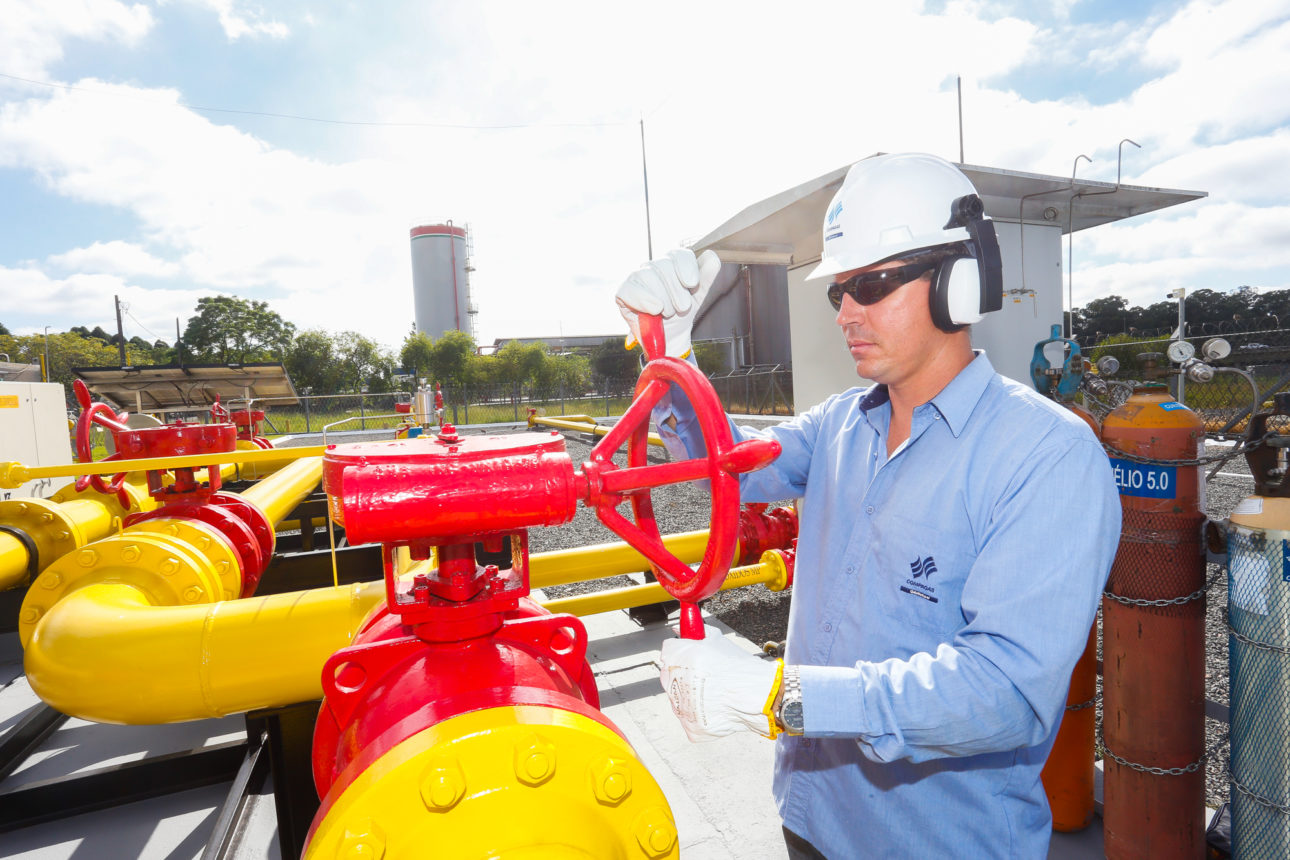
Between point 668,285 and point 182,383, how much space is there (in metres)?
8.10

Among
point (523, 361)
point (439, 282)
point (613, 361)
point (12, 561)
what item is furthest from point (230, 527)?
point (439, 282)

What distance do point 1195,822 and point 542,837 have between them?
6.88 ft

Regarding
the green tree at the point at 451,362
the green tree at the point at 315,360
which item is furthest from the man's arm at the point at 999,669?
the green tree at the point at 315,360

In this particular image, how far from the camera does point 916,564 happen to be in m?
1.17

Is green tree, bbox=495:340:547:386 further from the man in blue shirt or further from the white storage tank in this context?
the man in blue shirt

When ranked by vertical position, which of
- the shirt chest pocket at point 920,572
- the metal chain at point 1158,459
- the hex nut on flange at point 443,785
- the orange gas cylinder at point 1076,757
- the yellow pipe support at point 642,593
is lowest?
the orange gas cylinder at point 1076,757

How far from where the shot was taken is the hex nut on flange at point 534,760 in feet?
2.62

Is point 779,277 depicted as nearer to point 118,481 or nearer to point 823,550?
point 118,481

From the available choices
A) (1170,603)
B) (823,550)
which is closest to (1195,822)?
(1170,603)

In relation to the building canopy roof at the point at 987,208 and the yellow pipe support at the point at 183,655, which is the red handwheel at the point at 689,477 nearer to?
the yellow pipe support at the point at 183,655

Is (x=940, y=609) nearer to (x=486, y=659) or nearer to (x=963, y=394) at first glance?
(x=963, y=394)

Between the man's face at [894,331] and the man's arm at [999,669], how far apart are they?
398 millimetres

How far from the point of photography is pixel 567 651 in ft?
3.66

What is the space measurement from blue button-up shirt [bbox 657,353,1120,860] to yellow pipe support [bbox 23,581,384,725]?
91cm
